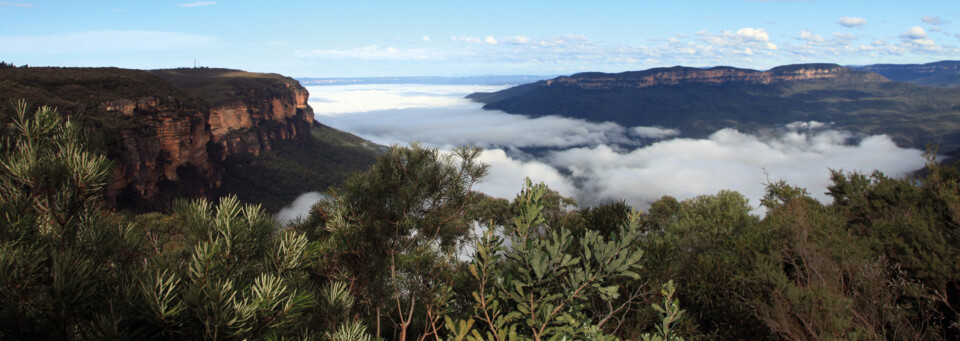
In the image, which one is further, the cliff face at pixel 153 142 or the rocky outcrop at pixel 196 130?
the rocky outcrop at pixel 196 130

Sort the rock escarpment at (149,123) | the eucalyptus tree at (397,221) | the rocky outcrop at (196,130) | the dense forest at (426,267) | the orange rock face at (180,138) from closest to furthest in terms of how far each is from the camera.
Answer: the dense forest at (426,267), the eucalyptus tree at (397,221), the rock escarpment at (149,123), the orange rock face at (180,138), the rocky outcrop at (196,130)

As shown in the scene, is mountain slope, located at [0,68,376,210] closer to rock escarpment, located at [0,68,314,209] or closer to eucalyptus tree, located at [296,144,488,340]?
rock escarpment, located at [0,68,314,209]

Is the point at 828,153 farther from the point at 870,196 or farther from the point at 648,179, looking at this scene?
the point at 870,196

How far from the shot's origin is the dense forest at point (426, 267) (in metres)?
3.47

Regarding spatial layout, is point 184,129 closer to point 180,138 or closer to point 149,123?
point 180,138

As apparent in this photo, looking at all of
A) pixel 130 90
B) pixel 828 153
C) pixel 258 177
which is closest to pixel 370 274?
pixel 130 90

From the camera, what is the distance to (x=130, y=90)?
4388 cm

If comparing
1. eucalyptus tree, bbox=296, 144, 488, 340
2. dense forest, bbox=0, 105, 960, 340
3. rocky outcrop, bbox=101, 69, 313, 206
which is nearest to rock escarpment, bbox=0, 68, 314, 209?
rocky outcrop, bbox=101, 69, 313, 206

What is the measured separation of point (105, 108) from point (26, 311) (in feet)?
150

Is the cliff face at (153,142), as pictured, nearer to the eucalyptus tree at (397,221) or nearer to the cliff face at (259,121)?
the cliff face at (259,121)

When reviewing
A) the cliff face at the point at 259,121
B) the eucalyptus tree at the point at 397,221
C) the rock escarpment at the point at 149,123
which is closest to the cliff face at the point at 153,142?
the rock escarpment at the point at 149,123

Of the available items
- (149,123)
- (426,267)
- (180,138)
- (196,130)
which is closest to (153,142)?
(149,123)

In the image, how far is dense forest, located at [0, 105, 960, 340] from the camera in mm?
3471

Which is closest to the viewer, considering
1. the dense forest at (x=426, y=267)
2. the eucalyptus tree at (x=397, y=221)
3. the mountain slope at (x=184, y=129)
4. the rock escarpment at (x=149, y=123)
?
the dense forest at (x=426, y=267)
